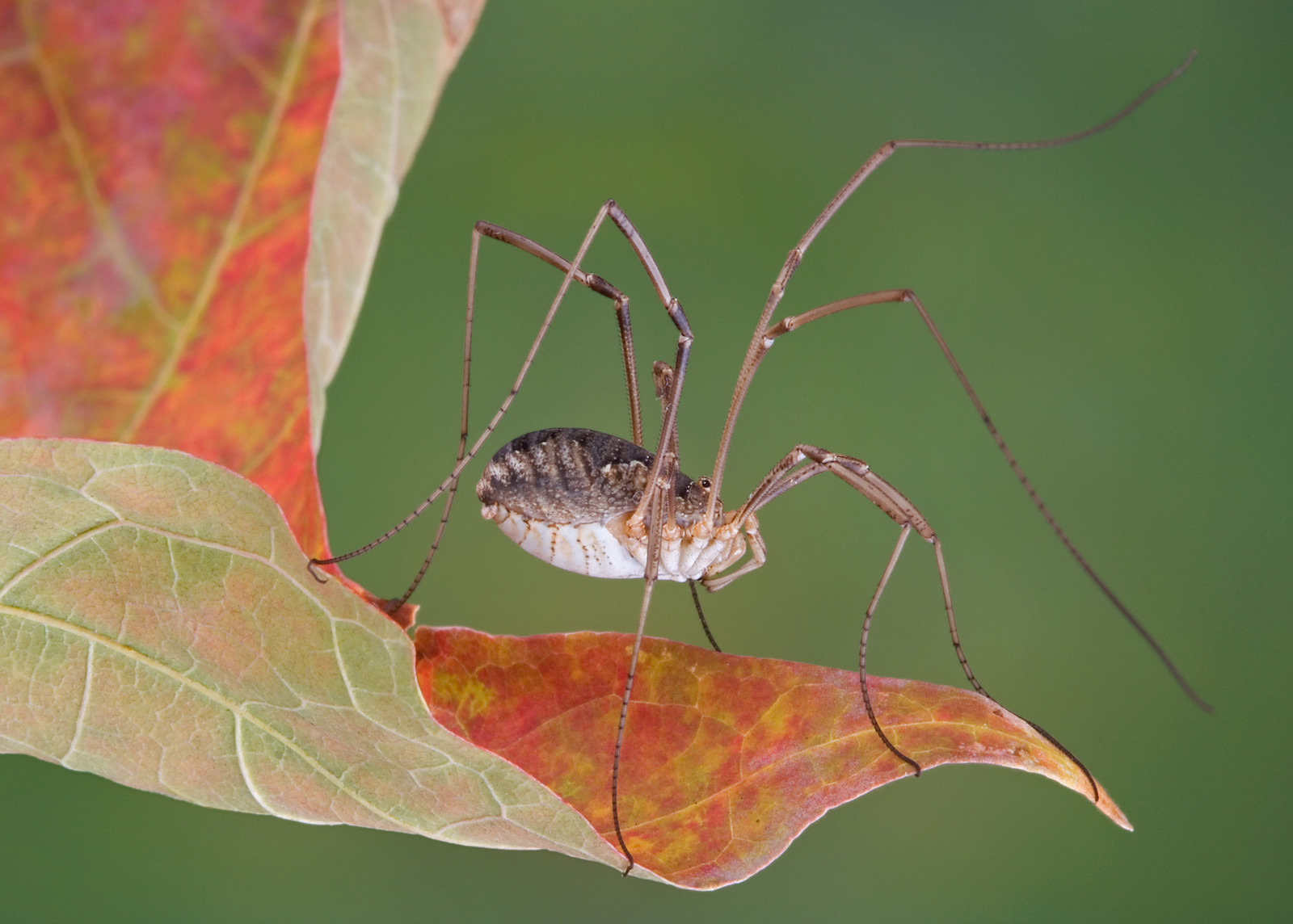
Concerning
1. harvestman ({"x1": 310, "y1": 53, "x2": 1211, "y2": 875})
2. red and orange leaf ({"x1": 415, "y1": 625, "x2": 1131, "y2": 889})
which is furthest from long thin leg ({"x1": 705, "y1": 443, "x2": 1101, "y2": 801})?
red and orange leaf ({"x1": 415, "y1": 625, "x2": 1131, "y2": 889})

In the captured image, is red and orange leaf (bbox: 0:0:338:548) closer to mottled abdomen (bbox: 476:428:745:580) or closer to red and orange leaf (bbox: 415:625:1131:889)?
red and orange leaf (bbox: 415:625:1131:889)

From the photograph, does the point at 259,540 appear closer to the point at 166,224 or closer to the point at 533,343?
the point at 166,224

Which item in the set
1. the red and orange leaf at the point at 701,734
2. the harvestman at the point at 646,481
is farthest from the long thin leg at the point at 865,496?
the red and orange leaf at the point at 701,734

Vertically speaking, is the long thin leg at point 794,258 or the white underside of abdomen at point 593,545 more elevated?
the long thin leg at point 794,258

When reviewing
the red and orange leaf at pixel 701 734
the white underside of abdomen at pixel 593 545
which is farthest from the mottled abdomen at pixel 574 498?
the red and orange leaf at pixel 701 734

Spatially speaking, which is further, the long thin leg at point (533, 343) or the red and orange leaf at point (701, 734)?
the long thin leg at point (533, 343)

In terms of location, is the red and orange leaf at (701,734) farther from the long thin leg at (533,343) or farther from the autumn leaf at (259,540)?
the long thin leg at (533,343)

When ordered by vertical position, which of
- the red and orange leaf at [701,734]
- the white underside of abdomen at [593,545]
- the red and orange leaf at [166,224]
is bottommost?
the white underside of abdomen at [593,545]

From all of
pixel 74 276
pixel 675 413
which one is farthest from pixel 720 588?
pixel 74 276
